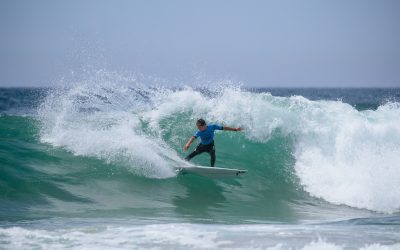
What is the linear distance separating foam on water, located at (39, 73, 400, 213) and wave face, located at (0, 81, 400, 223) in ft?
0.10

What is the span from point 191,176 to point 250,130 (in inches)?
148

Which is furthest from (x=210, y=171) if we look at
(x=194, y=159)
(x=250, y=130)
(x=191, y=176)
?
(x=250, y=130)

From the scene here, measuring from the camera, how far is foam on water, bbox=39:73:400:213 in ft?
39.8

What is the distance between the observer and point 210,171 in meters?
11.7

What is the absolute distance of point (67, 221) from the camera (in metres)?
8.69

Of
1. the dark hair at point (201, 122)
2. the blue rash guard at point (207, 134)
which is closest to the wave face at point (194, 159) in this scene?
the blue rash guard at point (207, 134)

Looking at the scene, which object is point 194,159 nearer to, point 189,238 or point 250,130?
point 250,130

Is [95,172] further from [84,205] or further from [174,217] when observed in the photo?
[174,217]

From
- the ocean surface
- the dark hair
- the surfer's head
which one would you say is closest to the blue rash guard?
the surfer's head

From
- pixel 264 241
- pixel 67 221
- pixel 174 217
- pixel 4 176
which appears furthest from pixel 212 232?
pixel 4 176

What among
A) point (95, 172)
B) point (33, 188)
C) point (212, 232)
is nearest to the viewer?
point (212, 232)

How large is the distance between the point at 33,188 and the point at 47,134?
388cm

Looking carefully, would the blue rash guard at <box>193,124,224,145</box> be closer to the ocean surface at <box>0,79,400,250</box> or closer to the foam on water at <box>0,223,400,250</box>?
the ocean surface at <box>0,79,400,250</box>

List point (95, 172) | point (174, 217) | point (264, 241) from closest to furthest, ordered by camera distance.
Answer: point (264, 241) → point (174, 217) → point (95, 172)
